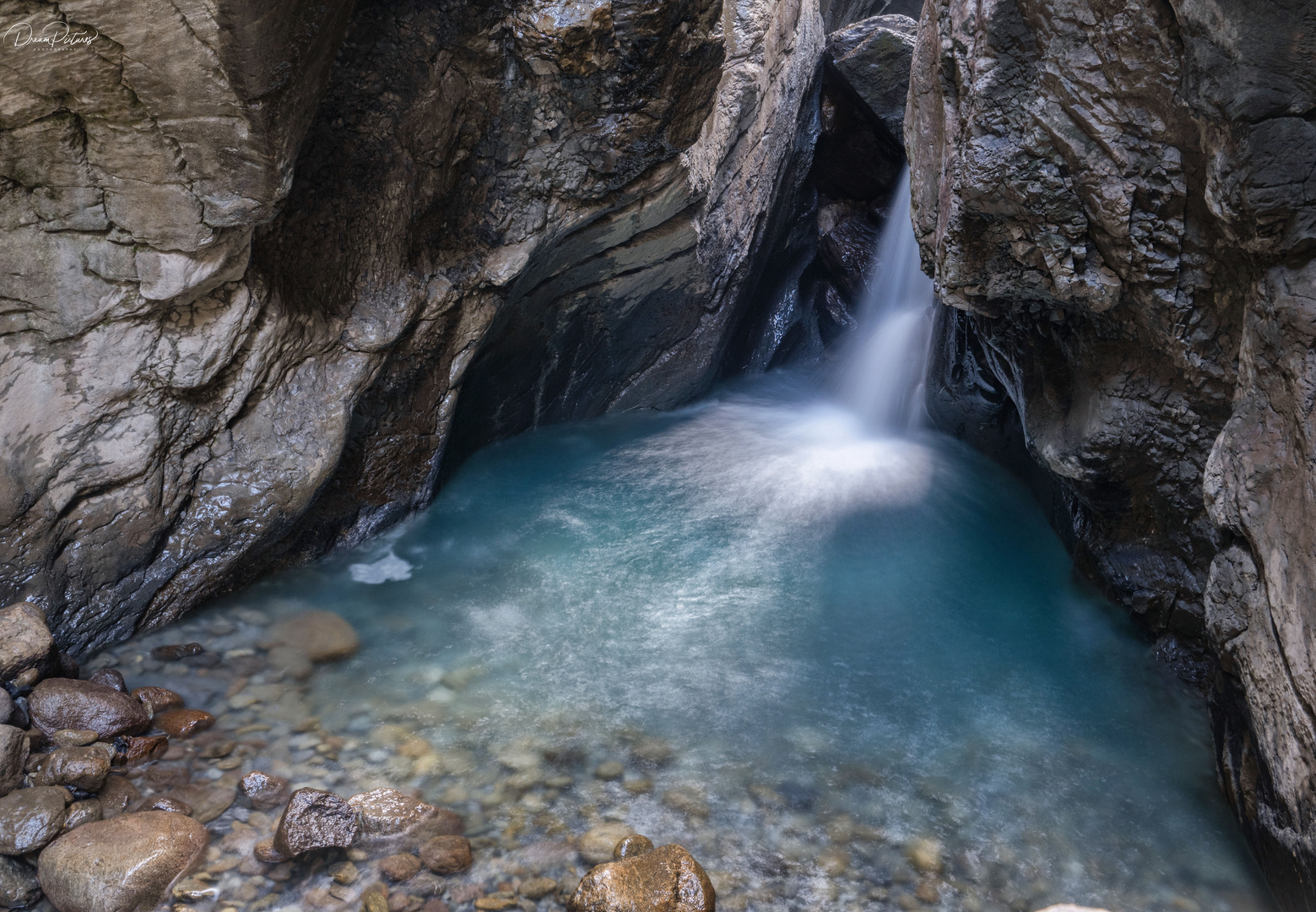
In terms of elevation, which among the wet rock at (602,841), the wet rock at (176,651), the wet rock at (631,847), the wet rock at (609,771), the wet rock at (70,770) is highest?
the wet rock at (631,847)

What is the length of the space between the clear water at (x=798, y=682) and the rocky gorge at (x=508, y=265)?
0.33 m

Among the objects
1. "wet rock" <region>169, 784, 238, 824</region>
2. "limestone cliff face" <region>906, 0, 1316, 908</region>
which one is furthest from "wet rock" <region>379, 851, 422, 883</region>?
"limestone cliff face" <region>906, 0, 1316, 908</region>

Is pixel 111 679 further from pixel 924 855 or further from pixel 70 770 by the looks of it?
pixel 924 855

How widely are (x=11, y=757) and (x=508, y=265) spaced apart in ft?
11.1

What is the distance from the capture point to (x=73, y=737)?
9.16 feet

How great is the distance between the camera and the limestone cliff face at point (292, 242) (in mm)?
2986

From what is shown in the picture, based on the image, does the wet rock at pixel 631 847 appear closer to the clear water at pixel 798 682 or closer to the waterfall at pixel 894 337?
the clear water at pixel 798 682

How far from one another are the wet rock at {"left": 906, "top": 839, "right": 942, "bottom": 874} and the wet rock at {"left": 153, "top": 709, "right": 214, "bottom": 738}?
8.54 feet

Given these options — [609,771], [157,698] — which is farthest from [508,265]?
[609,771]

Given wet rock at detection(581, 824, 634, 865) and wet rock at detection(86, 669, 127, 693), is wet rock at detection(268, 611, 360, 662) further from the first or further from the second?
wet rock at detection(581, 824, 634, 865)

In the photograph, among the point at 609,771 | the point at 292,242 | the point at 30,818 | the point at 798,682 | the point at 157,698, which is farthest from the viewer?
the point at 292,242

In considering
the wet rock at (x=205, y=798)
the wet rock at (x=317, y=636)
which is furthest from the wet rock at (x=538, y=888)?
the wet rock at (x=317, y=636)

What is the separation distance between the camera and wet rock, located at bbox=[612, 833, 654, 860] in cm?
257

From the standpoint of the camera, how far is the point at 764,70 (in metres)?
6.57
